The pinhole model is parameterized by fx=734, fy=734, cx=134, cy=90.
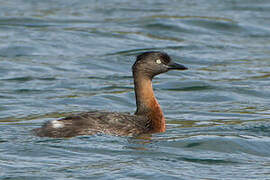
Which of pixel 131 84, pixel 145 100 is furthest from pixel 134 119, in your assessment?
pixel 131 84

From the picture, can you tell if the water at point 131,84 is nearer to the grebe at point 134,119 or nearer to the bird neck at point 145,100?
the grebe at point 134,119

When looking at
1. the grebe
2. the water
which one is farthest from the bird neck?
the water

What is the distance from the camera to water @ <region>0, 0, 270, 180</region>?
30.2 feet

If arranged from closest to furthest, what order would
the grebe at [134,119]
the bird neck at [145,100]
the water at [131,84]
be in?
the water at [131,84] → the grebe at [134,119] → the bird neck at [145,100]

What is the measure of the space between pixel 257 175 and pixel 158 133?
8.01 feet

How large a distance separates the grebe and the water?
6.6 inches

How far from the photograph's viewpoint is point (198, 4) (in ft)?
86.1

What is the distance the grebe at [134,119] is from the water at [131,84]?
0.55 ft

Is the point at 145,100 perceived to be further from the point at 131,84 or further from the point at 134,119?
the point at 131,84

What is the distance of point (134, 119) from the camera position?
10758 millimetres

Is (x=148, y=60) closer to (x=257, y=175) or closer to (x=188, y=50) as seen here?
(x=257, y=175)

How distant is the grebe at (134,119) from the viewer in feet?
33.3

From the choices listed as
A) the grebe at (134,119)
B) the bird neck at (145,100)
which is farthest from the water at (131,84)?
the bird neck at (145,100)

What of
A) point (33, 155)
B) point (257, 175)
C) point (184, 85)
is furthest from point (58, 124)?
point (184, 85)
